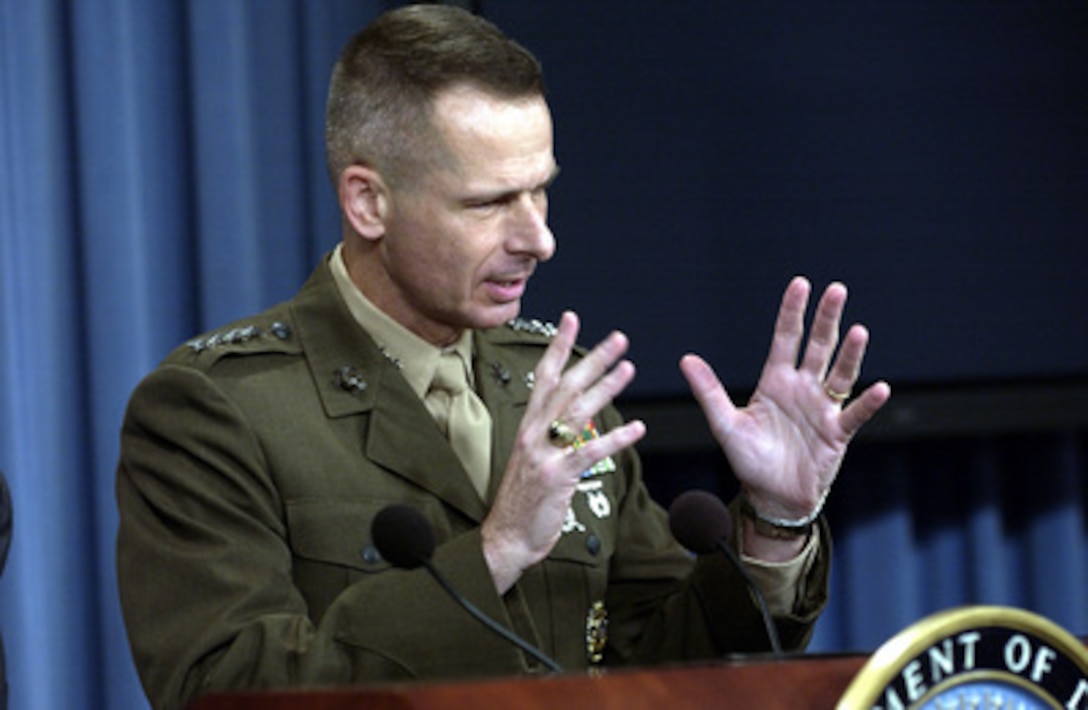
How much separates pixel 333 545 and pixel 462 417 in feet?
0.71

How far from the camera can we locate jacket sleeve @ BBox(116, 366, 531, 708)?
1.66 metres

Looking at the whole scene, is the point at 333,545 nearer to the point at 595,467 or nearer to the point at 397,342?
the point at 397,342

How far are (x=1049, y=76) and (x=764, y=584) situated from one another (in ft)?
A: 4.53

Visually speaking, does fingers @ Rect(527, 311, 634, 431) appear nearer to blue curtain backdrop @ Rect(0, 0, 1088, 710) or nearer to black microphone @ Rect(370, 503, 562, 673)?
black microphone @ Rect(370, 503, 562, 673)

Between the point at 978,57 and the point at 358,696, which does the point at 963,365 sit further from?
the point at 358,696

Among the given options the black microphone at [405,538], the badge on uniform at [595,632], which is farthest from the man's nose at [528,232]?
the black microphone at [405,538]

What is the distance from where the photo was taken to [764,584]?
6.17 ft

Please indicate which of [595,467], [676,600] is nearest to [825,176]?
[595,467]

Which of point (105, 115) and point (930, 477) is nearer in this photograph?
point (105, 115)

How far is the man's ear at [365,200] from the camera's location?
1.97 m

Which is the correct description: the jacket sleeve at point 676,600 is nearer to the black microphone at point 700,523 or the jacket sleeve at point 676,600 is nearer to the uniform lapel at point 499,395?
the uniform lapel at point 499,395

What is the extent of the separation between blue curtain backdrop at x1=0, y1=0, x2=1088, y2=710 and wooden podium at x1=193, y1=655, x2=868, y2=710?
145 cm

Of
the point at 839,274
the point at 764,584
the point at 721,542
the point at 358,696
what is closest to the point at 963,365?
the point at 839,274

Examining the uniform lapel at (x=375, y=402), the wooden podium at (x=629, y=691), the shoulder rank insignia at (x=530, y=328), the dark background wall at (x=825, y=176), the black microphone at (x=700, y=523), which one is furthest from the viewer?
the dark background wall at (x=825, y=176)
